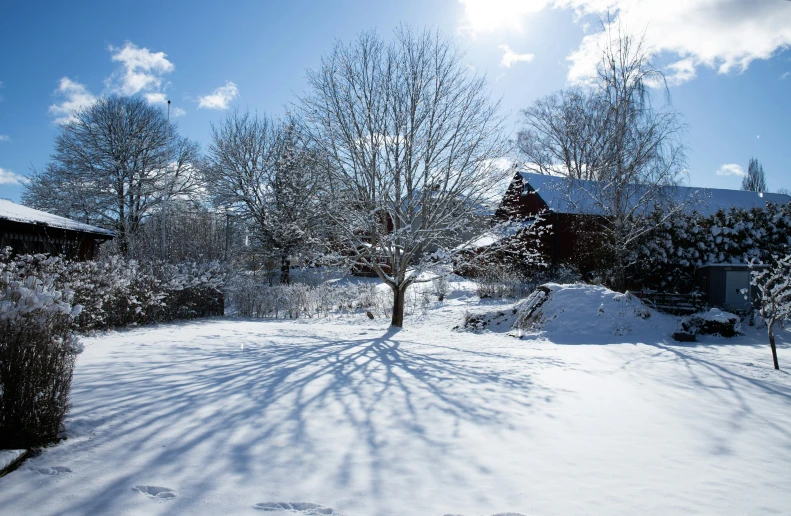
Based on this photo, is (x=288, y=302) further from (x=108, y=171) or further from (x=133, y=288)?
(x=108, y=171)

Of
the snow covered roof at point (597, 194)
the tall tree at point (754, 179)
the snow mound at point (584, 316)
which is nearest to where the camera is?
the snow mound at point (584, 316)

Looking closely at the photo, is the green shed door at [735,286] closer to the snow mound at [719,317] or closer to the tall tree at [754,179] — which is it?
the snow mound at [719,317]

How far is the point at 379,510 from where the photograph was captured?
2703 mm

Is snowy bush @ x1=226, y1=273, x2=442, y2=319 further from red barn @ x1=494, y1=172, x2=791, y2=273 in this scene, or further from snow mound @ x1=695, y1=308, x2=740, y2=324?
snow mound @ x1=695, y1=308, x2=740, y2=324

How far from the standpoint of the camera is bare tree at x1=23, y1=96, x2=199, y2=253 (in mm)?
23984

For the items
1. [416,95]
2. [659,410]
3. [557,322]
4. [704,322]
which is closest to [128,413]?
[659,410]

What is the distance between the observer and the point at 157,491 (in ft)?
9.14

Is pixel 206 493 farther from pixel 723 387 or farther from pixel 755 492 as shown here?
pixel 723 387

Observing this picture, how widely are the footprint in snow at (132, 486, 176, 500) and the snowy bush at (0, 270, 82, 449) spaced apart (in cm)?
117

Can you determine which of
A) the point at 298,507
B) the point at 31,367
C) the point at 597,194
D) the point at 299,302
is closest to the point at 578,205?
the point at 597,194

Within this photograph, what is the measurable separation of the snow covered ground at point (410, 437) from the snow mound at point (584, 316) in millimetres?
2594

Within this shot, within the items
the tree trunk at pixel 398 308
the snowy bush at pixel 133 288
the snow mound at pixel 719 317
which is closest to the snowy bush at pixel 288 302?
the snowy bush at pixel 133 288

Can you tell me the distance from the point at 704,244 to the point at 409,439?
42.2ft

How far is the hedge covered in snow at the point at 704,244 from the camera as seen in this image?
1319 cm
